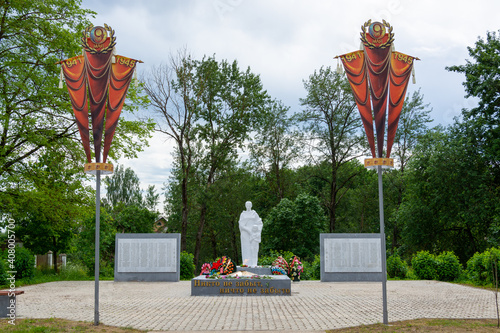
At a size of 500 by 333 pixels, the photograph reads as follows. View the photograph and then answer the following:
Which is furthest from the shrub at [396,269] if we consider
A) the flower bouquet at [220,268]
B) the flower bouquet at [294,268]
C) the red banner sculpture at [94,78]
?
the red banner sculpture at [94,78]

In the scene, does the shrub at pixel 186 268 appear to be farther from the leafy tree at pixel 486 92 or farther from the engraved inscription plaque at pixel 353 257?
the leafy tree at pixel 486 92

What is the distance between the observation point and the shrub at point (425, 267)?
18.5m

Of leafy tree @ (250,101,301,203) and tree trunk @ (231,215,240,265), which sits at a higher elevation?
leafy tree @ (250,101,301,203)

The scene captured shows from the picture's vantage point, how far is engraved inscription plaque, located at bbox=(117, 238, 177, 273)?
693 inches

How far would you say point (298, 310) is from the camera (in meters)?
10.4

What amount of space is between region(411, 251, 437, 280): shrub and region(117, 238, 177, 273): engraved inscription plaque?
34.8 ft

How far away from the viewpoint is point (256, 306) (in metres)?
11.1

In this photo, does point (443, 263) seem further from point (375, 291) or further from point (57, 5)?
point (57, 5)

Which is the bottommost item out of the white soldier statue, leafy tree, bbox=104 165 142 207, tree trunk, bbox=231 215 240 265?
tree trunk, bbox=231 215 240 265

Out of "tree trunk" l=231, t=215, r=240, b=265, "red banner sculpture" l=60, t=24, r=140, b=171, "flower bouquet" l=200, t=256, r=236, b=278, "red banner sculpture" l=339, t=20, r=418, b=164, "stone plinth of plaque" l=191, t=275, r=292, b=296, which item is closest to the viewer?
"red banner sculpture" l=339, t=20, r=418, b=164

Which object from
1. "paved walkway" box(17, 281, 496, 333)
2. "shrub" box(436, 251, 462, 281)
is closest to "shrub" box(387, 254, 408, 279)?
"shrub" box(436, 251, 462, 281)

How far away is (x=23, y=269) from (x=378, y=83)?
15643 mm

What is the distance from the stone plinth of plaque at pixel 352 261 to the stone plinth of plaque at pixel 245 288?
4.71 metres

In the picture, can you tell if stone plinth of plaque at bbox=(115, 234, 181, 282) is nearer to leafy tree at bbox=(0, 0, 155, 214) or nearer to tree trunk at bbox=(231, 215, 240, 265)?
leafy tree at bbox=(0, 0, 155, 214)
